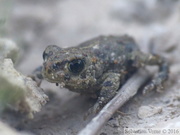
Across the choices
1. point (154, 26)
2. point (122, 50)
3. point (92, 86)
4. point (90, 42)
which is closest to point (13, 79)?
point (92, 86)

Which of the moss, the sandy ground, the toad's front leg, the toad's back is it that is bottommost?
the moss

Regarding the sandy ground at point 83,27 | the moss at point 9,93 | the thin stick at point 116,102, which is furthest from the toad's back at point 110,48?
the moss at point 9,93

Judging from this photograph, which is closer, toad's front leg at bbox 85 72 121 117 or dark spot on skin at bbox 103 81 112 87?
toad's front leg at bbox 85 72 121 117

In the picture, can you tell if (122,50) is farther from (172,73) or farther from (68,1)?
(68,1)

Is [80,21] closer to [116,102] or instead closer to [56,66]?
[56,66]

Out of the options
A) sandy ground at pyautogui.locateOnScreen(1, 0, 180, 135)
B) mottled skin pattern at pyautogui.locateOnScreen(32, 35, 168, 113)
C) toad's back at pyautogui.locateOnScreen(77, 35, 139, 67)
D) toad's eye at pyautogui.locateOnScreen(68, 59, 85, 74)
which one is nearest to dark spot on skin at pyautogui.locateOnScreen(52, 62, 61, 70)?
mottled skin pattern at pyautogui.locateOnScreen(32, 35, 168, 113)

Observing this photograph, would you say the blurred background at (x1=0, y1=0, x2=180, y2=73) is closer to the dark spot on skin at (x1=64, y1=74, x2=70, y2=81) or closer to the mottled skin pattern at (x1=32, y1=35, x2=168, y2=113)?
the mottled skin pattern at (x1=32, y1=35, x2=168, y2=113)

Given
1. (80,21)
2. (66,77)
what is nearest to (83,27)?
(80,21)
